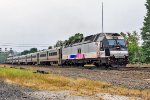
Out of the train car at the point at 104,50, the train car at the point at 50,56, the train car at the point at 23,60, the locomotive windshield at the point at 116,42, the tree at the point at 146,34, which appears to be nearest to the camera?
the train car at the point at 104,50

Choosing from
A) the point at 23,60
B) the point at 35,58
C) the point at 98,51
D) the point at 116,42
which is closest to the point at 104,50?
the point at 98,51

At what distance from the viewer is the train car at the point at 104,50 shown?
38625mm

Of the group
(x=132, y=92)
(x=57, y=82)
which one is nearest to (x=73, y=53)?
(x=57, y=82)

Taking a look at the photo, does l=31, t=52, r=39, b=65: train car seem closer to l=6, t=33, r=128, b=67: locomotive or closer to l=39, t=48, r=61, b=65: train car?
l=39, t=48, r=61, b=65: train car

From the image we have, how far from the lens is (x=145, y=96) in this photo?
50.5ft

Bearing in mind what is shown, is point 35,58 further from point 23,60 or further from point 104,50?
point 104,50

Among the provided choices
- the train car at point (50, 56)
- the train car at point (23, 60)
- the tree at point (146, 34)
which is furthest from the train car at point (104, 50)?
the train car at point (23, 60)

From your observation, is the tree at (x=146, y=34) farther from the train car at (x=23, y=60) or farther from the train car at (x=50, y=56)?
the train car at (x=23, y=60)

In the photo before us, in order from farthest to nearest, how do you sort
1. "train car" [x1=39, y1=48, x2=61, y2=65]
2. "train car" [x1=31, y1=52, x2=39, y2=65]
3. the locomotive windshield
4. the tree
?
"train car" [x1=31, y1=52, x2=39, y2=65] < the tree < "train car" [x1=39, y1=48, x2=61, y2=65] < the locomotive windshield

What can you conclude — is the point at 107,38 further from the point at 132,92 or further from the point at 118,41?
the point at 132,92

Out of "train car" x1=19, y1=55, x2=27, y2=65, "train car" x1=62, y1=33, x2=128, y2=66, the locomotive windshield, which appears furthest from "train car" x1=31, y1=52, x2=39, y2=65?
the locomotive windshield

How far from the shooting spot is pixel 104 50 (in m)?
39.2

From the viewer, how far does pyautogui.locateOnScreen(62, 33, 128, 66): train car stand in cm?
3862

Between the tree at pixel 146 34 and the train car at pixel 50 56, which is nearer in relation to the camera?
the train car at pixel 50 56
